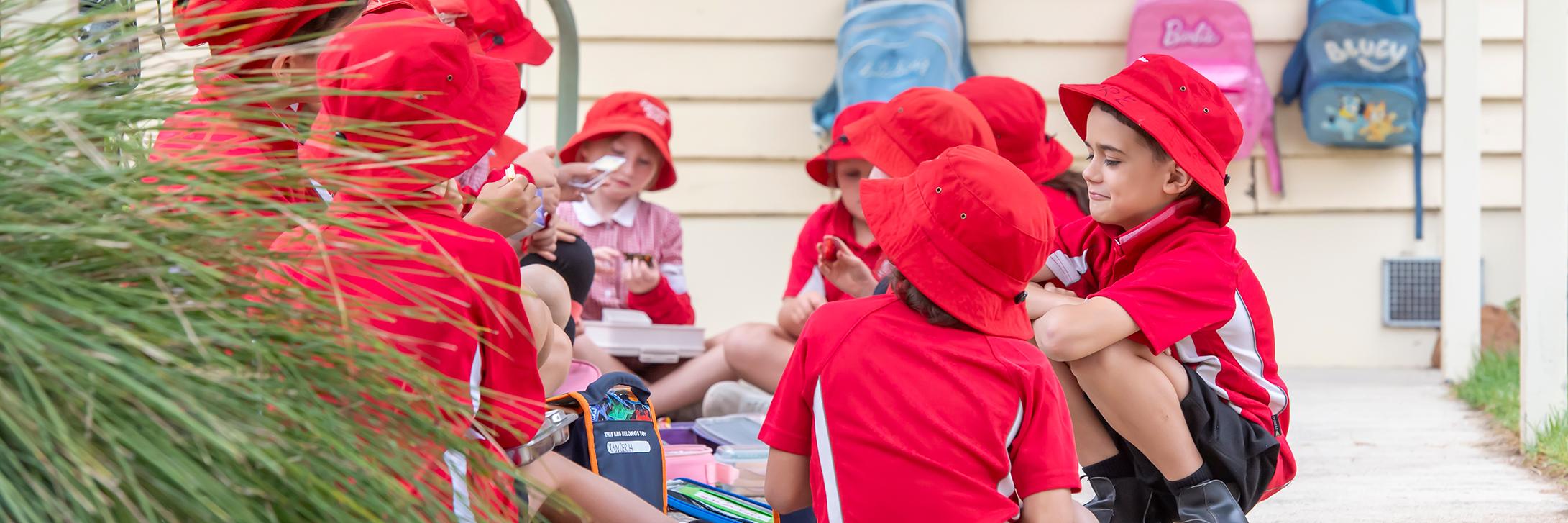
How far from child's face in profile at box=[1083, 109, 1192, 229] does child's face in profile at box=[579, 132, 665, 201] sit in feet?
6.29

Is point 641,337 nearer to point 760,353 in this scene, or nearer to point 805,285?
point 760,353

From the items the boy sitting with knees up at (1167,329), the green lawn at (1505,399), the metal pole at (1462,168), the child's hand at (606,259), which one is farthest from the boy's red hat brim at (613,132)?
the metal pole at (1462,168)

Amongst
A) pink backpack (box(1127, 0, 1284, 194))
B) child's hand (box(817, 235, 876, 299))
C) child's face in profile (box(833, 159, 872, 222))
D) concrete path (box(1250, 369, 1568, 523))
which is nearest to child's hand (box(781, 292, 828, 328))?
child's face in profile (box(833, 159, 872, 222))

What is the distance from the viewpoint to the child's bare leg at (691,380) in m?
3.39

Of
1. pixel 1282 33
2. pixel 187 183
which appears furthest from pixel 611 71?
pixel 187 183

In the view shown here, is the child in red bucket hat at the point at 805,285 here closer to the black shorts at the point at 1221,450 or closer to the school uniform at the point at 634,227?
the school uniform at the point at 634,227

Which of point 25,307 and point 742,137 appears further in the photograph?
point 742,137

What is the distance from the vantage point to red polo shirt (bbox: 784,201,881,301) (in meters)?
3.35

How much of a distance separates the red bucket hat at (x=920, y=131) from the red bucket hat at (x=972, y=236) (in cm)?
105

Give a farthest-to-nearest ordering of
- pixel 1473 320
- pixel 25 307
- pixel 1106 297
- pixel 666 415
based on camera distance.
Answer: pixel 1473 320, pixel 666 415, pixel 1106 297, pixel 25 307

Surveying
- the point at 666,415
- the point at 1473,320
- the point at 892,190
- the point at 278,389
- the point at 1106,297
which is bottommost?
the point at 1473,320

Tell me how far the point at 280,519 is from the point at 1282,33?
4.79 meters

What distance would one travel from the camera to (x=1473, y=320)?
4.28m

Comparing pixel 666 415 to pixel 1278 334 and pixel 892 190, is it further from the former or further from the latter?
pixel 1278 334
